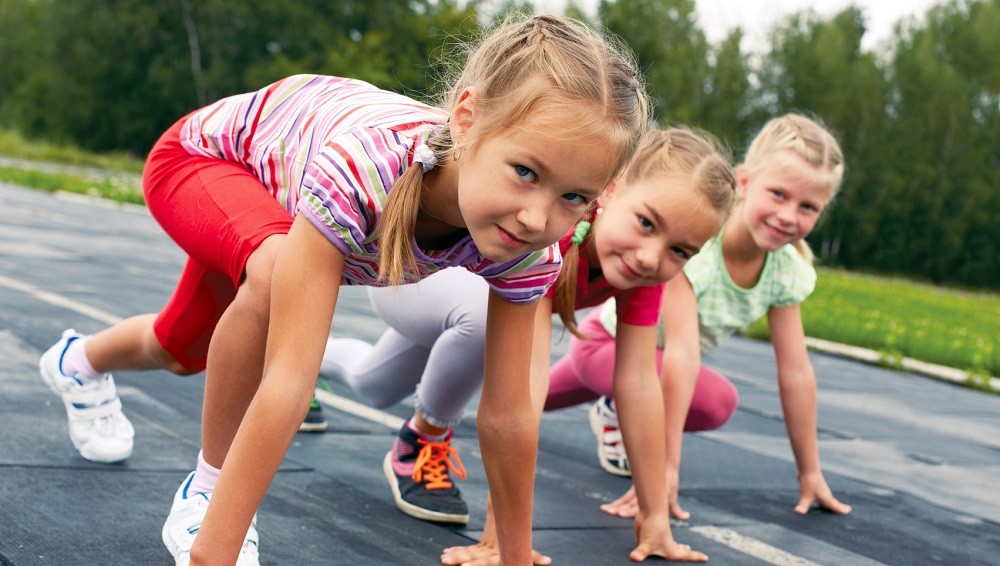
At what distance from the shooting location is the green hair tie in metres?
3.17

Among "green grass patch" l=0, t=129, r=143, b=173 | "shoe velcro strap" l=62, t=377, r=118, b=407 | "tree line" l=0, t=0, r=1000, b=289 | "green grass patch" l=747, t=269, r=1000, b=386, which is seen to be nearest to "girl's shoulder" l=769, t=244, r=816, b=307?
"shoe velcro strap" l=62, t=377, r=118, b=407

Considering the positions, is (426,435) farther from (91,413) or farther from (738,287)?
(738,287)

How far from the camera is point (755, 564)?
3.11 m

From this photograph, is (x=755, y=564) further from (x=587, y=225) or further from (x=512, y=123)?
(x=512, y=123)

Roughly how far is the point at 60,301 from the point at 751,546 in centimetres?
424

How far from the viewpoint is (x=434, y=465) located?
11.0 ft

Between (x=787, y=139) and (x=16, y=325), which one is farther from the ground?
(x=787, y=139)

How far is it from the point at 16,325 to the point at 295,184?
3031 mm

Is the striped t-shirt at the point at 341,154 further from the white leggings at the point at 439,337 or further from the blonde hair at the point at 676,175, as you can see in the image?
the blonde hair at the point at 676,175

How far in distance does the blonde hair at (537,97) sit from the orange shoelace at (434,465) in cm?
121

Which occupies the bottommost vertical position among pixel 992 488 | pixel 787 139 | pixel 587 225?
pixel 992 488

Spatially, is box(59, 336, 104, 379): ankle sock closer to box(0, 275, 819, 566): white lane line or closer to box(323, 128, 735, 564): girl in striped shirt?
box(323, 128, 735, 564): girl in striped shirt

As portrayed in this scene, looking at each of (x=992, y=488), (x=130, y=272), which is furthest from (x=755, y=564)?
(x=130, y=272)

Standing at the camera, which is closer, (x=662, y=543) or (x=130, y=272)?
(x=662, y=543)
